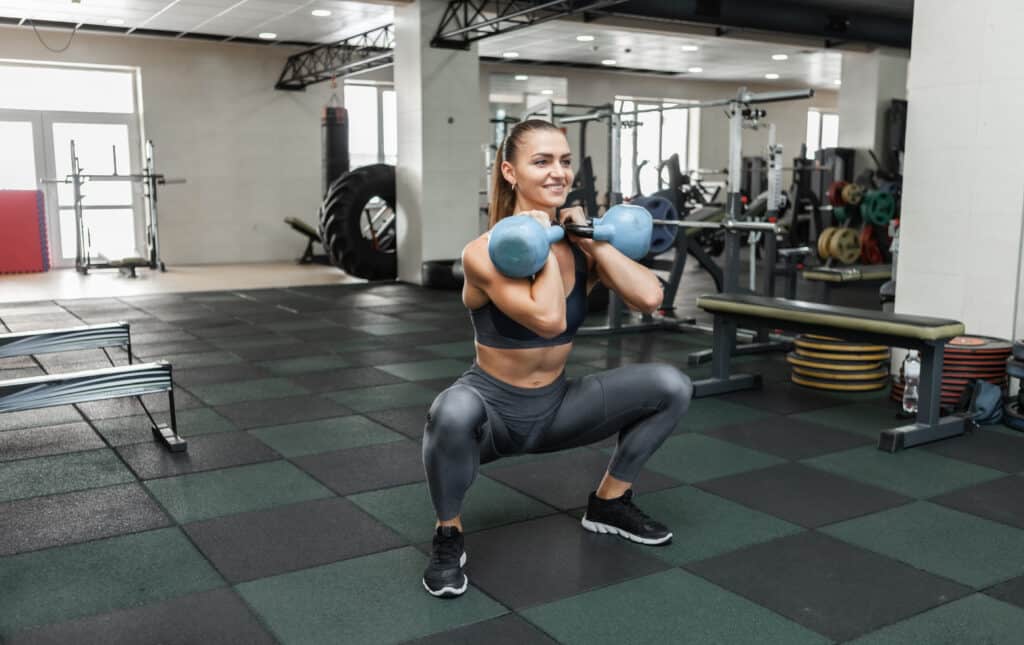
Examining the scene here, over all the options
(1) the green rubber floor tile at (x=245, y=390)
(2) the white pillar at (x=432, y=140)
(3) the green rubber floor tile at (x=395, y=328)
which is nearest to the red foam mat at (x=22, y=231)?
(2) the white pillar at (x=432, y=140)

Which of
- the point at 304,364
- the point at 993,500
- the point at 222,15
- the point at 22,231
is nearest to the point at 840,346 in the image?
the point at 993,500

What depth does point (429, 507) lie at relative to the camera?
2.83 meters

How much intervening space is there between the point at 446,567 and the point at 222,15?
893 centimetres

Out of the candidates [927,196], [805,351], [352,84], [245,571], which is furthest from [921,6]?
[352,84]

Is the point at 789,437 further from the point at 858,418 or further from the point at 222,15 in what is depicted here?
the point at 222,15

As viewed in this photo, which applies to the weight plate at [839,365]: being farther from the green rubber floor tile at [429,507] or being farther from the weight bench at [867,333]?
the green rubber floor tile at [429,507]

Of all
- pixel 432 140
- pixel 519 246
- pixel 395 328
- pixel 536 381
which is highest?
pixel 432 140

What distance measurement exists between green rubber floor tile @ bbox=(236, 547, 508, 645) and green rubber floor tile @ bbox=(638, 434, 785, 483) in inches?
46.2

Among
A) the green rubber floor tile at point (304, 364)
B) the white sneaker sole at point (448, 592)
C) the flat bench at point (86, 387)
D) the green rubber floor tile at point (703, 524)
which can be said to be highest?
the flat bench at point (86, 387)

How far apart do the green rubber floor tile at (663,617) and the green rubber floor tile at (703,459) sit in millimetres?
926

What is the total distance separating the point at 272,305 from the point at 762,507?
5.67 m

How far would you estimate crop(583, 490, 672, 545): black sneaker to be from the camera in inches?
99.1

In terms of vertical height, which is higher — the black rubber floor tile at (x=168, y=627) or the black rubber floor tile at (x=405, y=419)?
the black rubber floor tile at (x=168, y=627)

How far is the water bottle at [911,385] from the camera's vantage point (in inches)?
155
